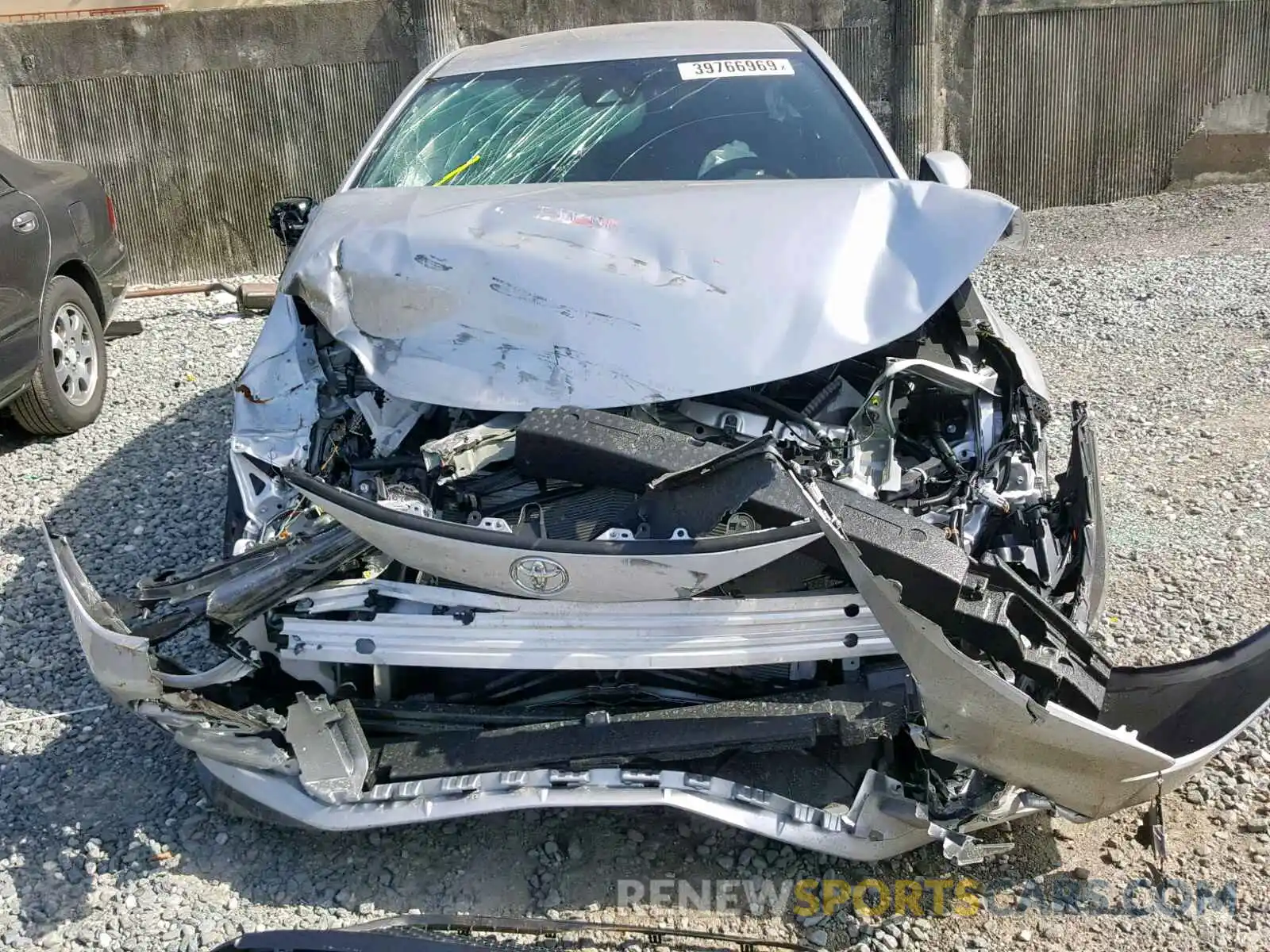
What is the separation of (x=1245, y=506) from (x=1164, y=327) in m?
2.32

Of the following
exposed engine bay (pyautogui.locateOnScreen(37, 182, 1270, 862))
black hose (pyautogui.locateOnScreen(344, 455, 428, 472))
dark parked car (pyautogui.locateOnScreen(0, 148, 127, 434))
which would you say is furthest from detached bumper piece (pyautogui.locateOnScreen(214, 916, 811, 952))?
dark parked car (pyautogui.locateOnScreen(0, 148, 127, 434))

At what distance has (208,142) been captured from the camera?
8.86m

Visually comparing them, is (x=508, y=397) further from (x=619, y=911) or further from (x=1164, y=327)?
(x=1164, y=327)

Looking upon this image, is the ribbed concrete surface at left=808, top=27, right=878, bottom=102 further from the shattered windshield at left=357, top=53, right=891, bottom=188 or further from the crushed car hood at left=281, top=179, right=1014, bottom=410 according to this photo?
the crushed car hood at left=281, top=179, right=1014, bottom=410

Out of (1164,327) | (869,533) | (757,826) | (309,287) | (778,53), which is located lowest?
(1164,327)

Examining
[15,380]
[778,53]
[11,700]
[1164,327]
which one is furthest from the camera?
[1164,327]

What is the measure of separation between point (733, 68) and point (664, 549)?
2581 mm

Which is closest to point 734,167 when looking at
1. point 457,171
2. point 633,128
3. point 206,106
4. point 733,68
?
point 633,128

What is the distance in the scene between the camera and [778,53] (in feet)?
14.2

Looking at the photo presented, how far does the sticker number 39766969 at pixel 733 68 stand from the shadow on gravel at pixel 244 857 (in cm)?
278

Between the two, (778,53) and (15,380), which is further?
(15,380)

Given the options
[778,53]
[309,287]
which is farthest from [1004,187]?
[309,287]

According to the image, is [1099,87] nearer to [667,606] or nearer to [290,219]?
[290,219]

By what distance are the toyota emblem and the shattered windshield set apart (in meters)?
1.86
